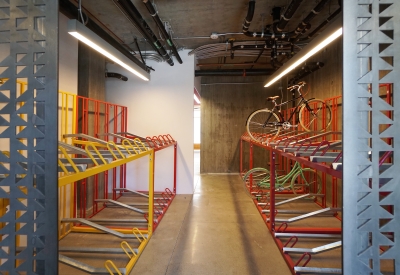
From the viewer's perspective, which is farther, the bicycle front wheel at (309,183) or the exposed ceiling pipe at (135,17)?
the bicycle front wheel at (309,183)

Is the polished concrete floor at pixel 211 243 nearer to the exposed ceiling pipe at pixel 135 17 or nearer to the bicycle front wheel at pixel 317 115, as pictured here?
the bicycle front wheel at pixel 317 115

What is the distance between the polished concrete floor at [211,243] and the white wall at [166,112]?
0.87m

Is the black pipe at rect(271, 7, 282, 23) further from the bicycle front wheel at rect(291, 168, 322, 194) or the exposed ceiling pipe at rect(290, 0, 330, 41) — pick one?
the bicycle front wheel at rect(291, 168, 322, 194)

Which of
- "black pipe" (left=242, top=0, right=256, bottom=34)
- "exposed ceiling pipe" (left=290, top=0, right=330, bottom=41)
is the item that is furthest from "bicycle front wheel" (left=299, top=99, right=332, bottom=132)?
"black pipe" (left=242, top=0, right=256, bottom=34)

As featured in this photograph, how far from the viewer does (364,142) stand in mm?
1019

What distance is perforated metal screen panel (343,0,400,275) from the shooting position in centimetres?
100

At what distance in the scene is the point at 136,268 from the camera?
101 inches

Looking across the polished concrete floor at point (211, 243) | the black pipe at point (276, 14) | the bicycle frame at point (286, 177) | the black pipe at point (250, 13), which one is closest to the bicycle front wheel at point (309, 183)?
the bicycle frame at point (286, 177)

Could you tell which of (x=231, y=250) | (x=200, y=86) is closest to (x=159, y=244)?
(x=231, y=250)

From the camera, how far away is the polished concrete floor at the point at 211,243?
259cm

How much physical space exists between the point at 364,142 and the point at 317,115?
4.46 m

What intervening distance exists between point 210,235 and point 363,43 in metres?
3.11

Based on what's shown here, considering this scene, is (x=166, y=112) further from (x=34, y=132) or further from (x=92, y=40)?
(x=34, y=132)

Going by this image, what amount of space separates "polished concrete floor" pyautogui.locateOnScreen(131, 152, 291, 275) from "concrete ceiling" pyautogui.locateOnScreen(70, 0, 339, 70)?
346 cm
